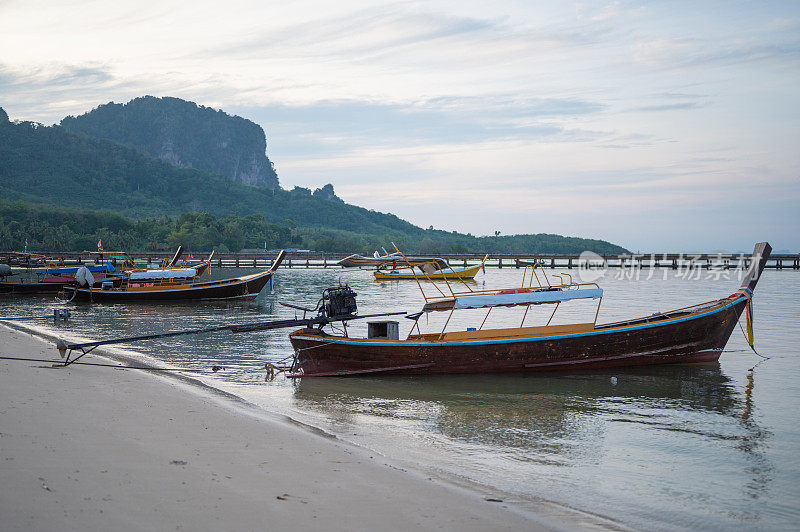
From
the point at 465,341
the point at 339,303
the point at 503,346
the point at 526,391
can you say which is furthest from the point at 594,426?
the point at 339,303

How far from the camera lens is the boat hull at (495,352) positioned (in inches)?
577

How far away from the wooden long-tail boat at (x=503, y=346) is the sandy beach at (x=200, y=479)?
5127mm

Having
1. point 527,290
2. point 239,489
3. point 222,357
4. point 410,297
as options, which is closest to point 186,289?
point 410,297

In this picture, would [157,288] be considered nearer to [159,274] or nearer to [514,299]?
[159,274]

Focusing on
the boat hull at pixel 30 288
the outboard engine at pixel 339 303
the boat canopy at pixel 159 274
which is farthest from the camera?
the boat hull at pixel 30 288

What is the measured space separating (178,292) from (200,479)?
101 feet

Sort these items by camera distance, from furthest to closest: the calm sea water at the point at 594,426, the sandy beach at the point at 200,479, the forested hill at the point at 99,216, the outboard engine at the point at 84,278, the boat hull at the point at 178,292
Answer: the forested hill at the point at 99,216 → the boat hull at the point at 178,292 → the outboard engine at the point at 84,278 → the calm sea water at the point at 594,426 → the sandy beach at the point at 200,479

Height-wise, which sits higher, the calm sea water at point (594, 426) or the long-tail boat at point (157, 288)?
the long-tail boat at point (157, 288)

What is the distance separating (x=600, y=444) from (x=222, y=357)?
10.9 m

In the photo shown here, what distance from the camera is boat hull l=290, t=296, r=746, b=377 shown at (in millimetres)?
14648

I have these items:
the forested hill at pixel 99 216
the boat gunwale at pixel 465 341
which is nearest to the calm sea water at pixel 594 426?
the boat gunwale at pixel 465 341

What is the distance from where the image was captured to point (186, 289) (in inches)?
1390

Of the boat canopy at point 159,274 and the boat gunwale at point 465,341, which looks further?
the boat canopy at point 159,274

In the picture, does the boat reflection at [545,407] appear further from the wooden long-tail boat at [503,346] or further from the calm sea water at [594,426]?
the wooden long-tail boat at [503,346]
